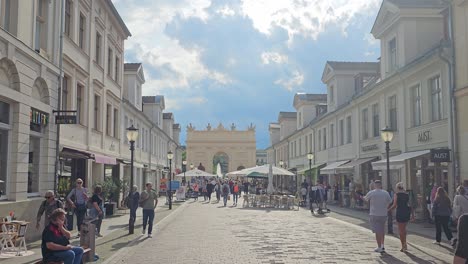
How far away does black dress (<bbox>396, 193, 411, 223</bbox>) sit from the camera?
43.0 feet

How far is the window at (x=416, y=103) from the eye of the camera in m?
22.1

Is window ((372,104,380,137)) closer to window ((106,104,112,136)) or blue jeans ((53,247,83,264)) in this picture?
window ((106,104,112,136))

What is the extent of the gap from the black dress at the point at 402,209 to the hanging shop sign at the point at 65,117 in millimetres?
10183

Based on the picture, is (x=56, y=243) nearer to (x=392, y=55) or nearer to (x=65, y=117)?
(x=65, y=117)

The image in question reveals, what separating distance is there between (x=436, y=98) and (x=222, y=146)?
69.9 m

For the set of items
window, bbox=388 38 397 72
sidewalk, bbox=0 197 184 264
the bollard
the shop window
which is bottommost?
sidewalk, bbox=0 197 184 264

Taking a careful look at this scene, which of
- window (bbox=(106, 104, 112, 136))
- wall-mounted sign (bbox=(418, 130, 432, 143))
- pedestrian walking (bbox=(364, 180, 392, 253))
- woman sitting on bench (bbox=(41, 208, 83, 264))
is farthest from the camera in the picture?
window (bbox=(106, 104, 112, 136))

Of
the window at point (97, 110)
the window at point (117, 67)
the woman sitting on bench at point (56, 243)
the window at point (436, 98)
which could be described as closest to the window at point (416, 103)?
the window at point (436, 98)

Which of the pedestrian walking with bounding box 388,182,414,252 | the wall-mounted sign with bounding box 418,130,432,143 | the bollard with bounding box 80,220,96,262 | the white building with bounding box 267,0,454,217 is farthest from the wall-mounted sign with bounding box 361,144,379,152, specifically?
the bollard with bounding box 80,220,96,262

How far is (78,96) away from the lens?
71.7 ft

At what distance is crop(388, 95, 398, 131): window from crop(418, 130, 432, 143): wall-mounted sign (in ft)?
10.4

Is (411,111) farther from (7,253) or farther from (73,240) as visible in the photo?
(7,253)

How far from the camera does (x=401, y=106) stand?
23.5m

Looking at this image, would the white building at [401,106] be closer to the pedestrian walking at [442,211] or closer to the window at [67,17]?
the pedestrian walking at [442,211]
